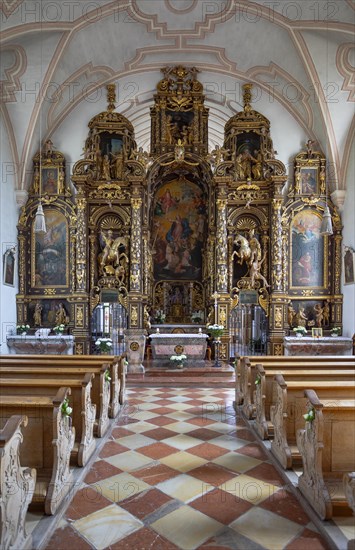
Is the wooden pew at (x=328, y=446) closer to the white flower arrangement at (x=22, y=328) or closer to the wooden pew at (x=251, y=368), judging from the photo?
the wooden pew at (x=251, y=368)

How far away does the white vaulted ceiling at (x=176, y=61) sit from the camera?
12.3 meters

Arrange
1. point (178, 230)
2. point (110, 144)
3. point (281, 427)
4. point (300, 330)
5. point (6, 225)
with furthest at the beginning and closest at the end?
point (178, 230) < point (110, 144) < point (300, 330) < point (6, 225) < point (281, 427)

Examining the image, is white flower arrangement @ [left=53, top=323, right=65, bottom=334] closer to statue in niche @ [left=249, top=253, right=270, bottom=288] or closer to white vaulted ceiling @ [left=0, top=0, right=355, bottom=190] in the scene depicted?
white vaulted ceiling @ [left=0, top=0, right=355, bottom=190]

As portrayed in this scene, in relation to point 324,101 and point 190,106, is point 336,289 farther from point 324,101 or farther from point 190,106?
point 190,106

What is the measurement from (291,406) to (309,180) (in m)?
12.8

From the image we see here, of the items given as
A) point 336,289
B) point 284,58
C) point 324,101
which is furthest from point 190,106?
point 336,289

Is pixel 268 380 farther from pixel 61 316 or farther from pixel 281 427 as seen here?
pixel 61 316

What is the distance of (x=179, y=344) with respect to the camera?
42.1 feet

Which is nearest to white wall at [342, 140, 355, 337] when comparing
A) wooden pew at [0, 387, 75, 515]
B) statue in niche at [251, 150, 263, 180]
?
statue in niche at [251, 150, 263, 180]

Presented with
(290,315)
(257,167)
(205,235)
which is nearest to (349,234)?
(290,315)

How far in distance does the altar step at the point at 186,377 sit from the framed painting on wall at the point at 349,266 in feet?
20.1

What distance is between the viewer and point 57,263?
611 inches

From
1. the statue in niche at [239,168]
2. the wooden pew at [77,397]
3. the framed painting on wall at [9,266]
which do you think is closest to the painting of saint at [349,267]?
the statue in niche at [239,168]

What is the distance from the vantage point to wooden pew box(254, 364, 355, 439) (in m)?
5.89
